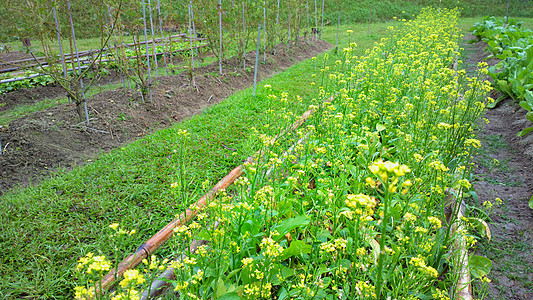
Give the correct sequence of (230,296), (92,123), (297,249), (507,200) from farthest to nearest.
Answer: (92,123) < (507,200) < (297,249) < (230,296)

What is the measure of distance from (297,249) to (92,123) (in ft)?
12.1

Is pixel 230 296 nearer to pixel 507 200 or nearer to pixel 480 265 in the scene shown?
pixel 480 265

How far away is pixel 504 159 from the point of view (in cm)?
378

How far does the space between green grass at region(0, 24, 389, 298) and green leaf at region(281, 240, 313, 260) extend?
0.68 metres

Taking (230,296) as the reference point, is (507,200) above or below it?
below

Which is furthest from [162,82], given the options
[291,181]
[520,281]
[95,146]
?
[520,281]

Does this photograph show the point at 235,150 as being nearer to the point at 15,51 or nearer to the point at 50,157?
the point at 50,157

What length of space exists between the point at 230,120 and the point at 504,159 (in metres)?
3.55

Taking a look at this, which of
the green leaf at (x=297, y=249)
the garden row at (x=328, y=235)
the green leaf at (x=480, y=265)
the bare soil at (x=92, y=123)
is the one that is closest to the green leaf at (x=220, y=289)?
the garden row at (x=328, y=235)

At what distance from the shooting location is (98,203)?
2.85 metres

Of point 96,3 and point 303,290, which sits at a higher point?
point 96,3

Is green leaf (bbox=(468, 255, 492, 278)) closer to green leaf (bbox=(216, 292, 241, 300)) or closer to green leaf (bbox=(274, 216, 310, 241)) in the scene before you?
green leaf (bbox=(274, 216, 310, 241))

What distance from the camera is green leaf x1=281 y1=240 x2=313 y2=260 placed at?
6.17ft

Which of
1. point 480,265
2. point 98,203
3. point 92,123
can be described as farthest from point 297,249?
point 92,123
